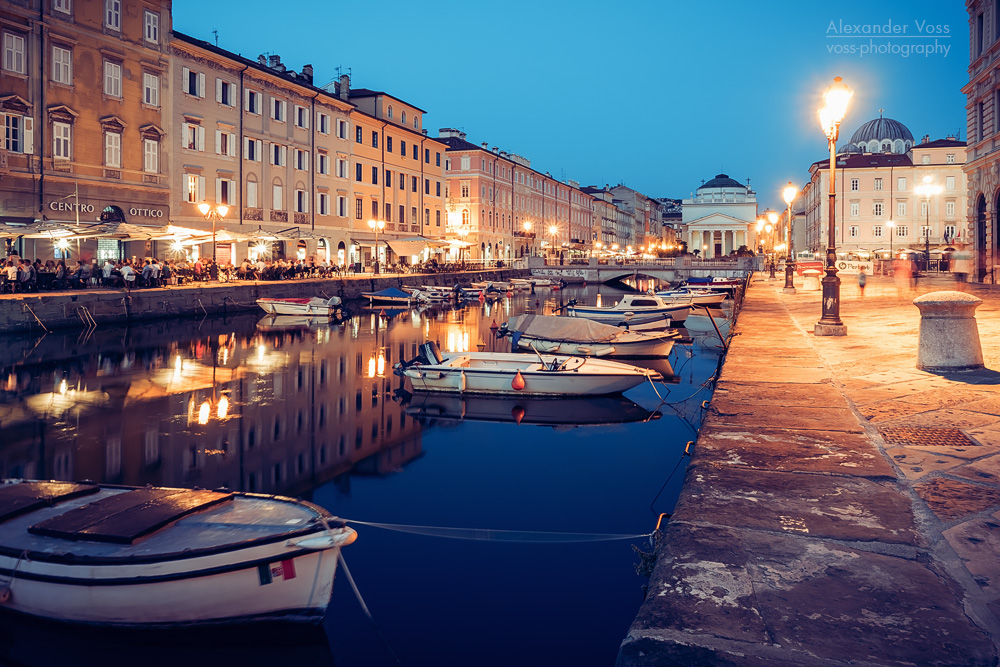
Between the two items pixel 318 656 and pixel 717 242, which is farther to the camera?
pixel 717 242

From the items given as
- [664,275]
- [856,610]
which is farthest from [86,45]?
[664,275]

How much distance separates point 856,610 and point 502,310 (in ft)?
143

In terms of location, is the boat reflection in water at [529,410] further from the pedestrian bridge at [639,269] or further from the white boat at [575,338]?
the pedestrian bridge at [639,269]

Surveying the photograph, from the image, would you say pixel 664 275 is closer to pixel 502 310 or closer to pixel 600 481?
pixel 502 310

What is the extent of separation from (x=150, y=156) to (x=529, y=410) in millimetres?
28700

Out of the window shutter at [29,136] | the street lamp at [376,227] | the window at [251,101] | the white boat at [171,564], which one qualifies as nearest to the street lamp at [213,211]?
the window at [251,101]

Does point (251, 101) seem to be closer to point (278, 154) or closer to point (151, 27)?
point (278, 154)

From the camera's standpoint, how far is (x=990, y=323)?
610 inches

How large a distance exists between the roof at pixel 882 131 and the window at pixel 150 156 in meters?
100

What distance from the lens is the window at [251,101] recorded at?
42.8 m

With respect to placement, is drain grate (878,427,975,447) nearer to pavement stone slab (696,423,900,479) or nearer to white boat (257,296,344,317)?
pavement stone slab (696,423,900,479)

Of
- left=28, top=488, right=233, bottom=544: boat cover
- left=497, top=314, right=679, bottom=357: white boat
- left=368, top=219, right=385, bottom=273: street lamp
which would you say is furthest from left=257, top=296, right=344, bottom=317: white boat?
left=28, top=488, right=233, bottom=544: boat cover

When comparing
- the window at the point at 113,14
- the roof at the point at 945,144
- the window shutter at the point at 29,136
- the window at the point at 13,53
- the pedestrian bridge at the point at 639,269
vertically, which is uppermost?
the roof at the point at 945,144

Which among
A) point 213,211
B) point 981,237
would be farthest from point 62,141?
point 981,237
